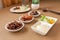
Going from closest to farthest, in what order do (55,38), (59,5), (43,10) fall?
(55,38)
(43,10)
(59,5)

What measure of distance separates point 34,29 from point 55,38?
14cm

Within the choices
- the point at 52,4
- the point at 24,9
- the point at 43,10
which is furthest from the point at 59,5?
the point at 24,9

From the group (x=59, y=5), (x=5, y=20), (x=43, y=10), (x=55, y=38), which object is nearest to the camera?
(x=55, y=38)

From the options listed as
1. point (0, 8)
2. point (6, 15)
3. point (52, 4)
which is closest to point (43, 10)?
point (52, 4)

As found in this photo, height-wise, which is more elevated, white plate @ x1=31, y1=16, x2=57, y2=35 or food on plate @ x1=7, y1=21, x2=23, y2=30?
food on plate @ x1=7, y1=21, x2=23, y2=30

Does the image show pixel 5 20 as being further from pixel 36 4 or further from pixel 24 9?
pixel 36 4

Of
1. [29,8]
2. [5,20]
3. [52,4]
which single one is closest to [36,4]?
[29,8]

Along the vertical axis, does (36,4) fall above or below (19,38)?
above

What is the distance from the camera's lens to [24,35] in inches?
29.8

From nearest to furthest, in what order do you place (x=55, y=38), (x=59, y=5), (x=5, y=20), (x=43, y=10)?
1. (x=55, y=38)
2. (x=5, y=20)
3. (x=43, y=10)
4. (x=59, y=5)

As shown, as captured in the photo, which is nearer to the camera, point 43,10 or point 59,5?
point 43,10

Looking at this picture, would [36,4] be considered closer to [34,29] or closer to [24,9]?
[24,9]

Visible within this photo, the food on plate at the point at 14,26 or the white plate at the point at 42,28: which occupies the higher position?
the food on plate at the point at 14,26

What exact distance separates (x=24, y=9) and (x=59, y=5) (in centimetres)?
36
